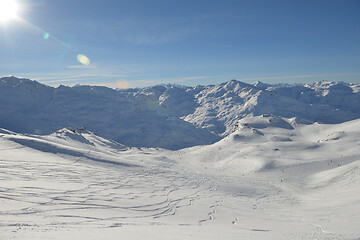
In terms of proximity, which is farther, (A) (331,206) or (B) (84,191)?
(A) (331,206)

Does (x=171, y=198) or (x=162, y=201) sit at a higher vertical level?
(x=162, y=201)

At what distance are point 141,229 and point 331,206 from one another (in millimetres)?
13241

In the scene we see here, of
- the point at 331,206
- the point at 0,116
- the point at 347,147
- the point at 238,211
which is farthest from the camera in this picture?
the point at 0,116

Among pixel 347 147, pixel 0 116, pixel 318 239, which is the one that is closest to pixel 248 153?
pixel 347 147

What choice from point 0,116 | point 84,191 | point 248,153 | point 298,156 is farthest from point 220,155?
point 0,116

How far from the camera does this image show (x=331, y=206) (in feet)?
48.9

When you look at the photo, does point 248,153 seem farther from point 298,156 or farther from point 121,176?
point 121,176

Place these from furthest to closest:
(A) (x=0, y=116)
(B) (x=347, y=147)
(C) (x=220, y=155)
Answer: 1. (A) (x=0, y=116)
2. (C) (x=220, y=155)
3. (B) (x=347, y=147)

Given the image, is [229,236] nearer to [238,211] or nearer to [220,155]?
[238,211]

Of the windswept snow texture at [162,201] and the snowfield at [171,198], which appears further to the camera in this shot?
the snowfield at [171,198]

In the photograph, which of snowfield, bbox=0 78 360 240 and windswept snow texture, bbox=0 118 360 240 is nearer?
windswept snow texture, bbox=0 118 360 240

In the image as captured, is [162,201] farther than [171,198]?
No

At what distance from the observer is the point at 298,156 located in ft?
113

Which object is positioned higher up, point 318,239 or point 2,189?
point 2,189
